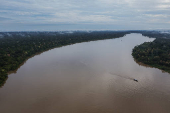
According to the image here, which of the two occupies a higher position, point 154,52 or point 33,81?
point 154,52

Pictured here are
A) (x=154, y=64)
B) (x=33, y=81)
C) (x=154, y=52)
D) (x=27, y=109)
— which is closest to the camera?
(x=27, y=109)

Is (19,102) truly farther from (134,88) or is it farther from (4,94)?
(134,88)

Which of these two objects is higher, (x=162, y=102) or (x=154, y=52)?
(x=154, y=52)

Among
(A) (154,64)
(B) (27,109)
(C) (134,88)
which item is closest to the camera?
(B) (27,109)

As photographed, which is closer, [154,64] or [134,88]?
[134,88]

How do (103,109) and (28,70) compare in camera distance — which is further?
(28,70)

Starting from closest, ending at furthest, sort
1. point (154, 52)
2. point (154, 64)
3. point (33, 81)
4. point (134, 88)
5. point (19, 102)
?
1. point (19, 102)
2. point (134, 88)
3. point (33, 81)
4. point (154, 64)
5. point (154, 52)

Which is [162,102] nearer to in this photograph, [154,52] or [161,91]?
[161,91]

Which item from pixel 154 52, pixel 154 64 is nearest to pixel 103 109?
pixel 154 64

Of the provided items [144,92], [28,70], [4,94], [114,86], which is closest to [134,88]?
[144,92]
